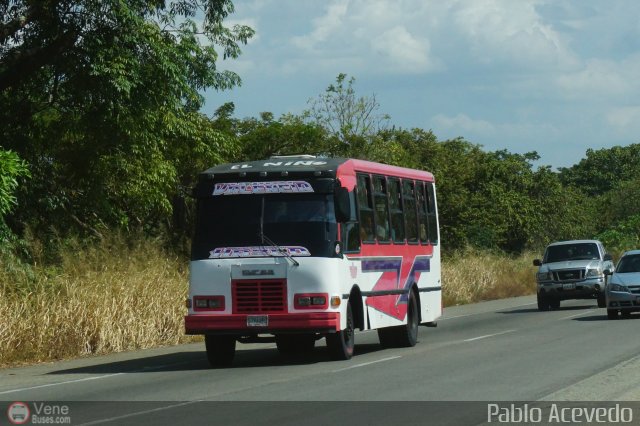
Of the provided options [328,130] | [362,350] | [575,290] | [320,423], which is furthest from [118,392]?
[328,130]

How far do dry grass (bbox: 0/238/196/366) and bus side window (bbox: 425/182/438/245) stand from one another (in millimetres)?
5151

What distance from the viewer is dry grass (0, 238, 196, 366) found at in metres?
21.3

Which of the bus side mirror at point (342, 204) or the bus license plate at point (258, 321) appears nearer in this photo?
the bus license plate at point (258, 321)

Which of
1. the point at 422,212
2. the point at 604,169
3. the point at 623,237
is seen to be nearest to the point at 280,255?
the point at 422,212

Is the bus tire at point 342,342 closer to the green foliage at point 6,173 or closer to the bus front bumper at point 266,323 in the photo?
the bus front bumper at point 266,323

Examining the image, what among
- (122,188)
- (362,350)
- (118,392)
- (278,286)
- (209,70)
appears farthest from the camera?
(122,188)

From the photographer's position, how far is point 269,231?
18.4 meters

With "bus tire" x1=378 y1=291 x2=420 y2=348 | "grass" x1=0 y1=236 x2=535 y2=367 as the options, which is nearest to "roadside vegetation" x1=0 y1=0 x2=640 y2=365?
"grass" x1=0 y1=236 x2=535 y2=367

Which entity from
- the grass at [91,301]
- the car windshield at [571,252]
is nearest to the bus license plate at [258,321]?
the grass at [91,301]

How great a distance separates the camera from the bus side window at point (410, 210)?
22.4 metres

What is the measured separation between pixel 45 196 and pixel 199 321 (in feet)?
39.3

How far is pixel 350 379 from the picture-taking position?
1558cm

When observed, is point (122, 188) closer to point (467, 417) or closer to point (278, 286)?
point (278, 286)

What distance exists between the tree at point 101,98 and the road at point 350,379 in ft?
19.2
